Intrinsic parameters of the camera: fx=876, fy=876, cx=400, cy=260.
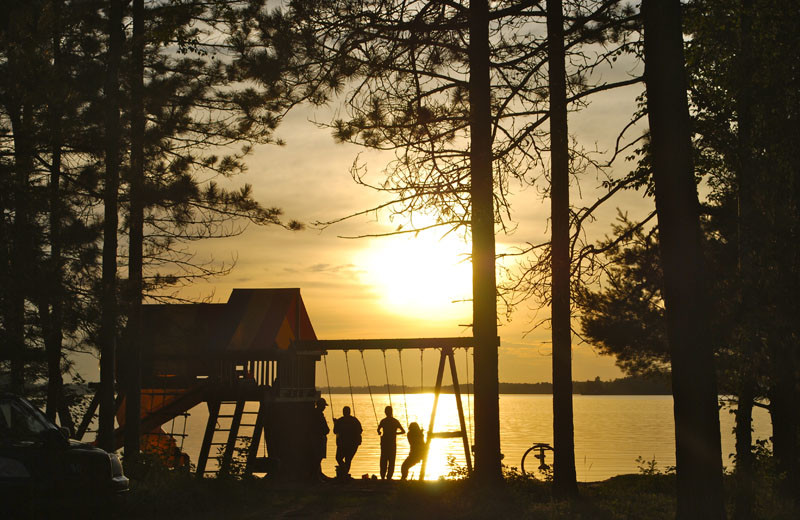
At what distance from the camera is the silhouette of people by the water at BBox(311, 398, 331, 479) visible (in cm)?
2011

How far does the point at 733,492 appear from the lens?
1314cm

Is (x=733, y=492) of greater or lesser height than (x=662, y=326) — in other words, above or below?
below

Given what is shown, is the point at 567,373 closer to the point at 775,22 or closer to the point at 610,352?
the point at 775,22

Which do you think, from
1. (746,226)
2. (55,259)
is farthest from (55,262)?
(746,226)

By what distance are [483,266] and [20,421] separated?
7451 mm

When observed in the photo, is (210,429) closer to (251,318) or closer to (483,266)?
(251,318)

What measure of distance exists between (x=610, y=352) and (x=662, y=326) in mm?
3565

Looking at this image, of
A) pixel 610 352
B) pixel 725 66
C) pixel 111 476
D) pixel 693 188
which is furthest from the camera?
pixel 610 352

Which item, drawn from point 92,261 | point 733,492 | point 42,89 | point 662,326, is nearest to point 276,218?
point 92,261

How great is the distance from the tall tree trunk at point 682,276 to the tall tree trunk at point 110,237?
9.89 m

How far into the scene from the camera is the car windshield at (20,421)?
33.6 ft

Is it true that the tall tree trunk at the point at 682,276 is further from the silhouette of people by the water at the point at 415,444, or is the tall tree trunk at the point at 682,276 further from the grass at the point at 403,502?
the silhouette of people by the water at the point at 415,444

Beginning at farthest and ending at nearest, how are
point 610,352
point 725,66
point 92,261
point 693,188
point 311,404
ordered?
1. point 610,352
2. point 311,404
3. point 92,261
4. point 725,66
5. point 693,188

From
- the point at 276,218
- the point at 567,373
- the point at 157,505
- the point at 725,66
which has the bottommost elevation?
the point at 157,505
